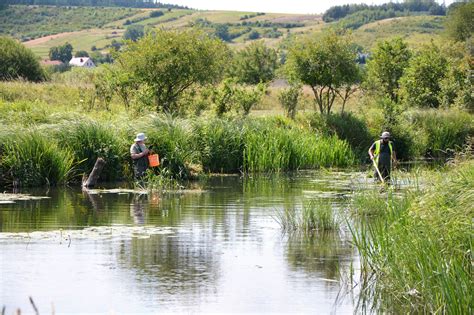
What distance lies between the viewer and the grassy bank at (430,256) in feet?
37.4

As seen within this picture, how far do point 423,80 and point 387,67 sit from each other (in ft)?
8.22

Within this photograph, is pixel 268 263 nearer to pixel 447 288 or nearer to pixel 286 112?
pixel 447 288

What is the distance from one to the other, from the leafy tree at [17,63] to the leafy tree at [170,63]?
23321 mm

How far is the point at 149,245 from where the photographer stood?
18.2m

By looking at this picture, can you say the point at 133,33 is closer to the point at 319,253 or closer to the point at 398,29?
the point at 398,29

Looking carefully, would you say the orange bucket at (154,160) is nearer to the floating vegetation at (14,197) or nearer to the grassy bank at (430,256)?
the floating vegetation at (14,197)

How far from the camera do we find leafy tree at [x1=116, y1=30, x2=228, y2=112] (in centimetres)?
3612

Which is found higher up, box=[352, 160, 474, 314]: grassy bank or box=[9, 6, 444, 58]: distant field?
box=[9, 6, 444, 58]: distant field

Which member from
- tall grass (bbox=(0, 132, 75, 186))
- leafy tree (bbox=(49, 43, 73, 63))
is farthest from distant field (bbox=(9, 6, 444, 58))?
tall grass (bbox=(0, 132, 75, 186))

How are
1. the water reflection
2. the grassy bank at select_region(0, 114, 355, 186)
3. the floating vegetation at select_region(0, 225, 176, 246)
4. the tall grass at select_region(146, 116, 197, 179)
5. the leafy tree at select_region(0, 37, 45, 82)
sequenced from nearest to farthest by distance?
the water reflection
the floating vegetation at select_region(0, 225, 176, 246)
the grassy bank at select_region(0, 114, 355, 186)
the tall grass at select_region(146, 116, 197, 179)
the leafy tree at select_region(0, 37, 45, 82)

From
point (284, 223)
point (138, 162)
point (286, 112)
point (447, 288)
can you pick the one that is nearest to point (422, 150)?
point (286, 112)

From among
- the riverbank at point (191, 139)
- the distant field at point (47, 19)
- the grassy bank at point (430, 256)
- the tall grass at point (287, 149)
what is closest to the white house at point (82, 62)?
the distant field at point (47, 19)

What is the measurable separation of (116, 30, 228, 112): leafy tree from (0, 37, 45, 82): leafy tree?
76.5 feet

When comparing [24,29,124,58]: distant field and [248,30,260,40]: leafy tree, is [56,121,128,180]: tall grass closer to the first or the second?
[24,29,124,58]: distant field
